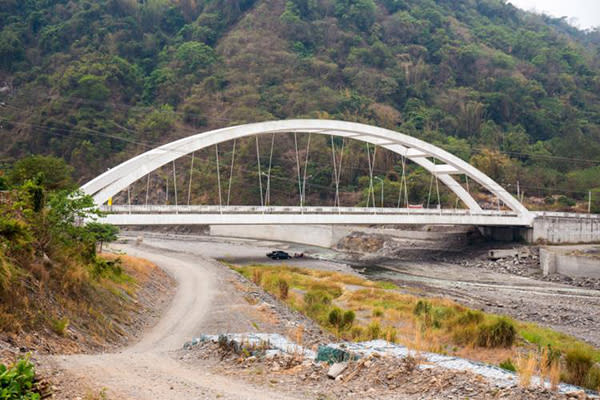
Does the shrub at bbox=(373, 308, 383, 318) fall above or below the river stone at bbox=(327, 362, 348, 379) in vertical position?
below

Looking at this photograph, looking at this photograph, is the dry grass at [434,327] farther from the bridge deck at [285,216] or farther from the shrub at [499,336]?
the bridge deck at [285,216]

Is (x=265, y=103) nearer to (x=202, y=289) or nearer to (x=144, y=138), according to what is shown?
(x=144, y=138)

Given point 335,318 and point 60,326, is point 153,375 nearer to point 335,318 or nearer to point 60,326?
point 60,326

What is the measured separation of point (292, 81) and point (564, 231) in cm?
4599

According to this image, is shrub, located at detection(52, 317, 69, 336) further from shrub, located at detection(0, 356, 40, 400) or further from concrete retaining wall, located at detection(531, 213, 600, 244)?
concrete retaining wall, located at detection(531, 213, 600, 244)

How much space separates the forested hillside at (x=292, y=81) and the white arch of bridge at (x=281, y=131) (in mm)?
15364

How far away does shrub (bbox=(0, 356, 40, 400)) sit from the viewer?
19.1ft

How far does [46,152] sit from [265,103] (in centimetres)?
2931

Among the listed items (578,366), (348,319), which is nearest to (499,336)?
(348,319)

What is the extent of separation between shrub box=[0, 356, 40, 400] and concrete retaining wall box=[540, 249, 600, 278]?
117 feet

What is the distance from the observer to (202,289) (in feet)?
64.8

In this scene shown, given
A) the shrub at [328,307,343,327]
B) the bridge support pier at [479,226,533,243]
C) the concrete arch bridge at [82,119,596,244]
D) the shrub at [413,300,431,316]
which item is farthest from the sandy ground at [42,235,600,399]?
the bridge support pier at [479,226,533,243]

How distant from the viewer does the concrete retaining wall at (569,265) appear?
34.9m

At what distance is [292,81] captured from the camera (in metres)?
81.9
